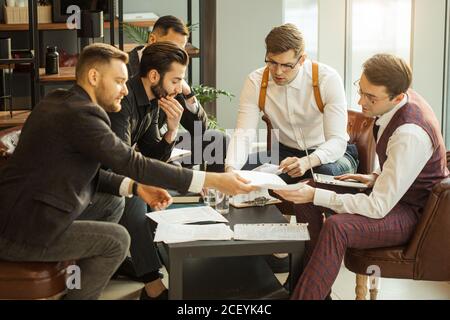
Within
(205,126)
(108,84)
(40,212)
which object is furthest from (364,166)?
(40,212)

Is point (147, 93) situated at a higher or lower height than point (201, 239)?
higher

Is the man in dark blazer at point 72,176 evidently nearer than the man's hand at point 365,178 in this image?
Yes

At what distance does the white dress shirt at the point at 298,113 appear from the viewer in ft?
11.7

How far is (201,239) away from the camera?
8.44ft

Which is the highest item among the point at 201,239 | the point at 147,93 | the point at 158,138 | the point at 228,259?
the point at 147,93

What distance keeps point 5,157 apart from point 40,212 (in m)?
0.64

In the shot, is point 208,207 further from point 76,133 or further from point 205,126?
point 205,126

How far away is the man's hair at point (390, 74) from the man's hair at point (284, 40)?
0.73 meters

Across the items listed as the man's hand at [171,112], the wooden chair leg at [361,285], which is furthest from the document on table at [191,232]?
the man's hand at [171,112]

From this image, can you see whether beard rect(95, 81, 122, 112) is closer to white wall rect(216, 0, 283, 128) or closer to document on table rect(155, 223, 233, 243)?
document on table rect(155, 223, 233, 243)

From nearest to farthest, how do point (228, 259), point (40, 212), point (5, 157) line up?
point (40, 212) < point (5, 157) < point (228, 259)

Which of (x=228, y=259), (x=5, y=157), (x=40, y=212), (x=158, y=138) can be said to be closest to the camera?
(x=40, y=212)

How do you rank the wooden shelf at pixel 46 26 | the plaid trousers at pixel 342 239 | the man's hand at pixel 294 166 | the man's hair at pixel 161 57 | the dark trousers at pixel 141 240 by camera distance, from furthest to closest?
the wooden shelf at pixel 46 26
the man's hand at pixel 294 166
the man's hair at pixel 161 57
the dark trousers at pixel 141 240
the plaid trousers at pixel 342 239

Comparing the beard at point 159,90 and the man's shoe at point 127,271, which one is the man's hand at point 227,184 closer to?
the beard at point 159,90
